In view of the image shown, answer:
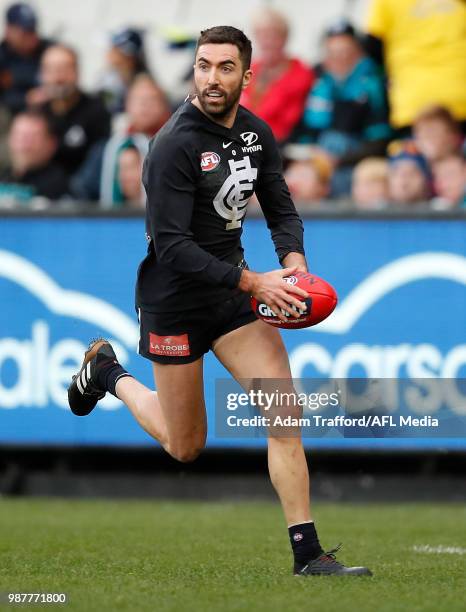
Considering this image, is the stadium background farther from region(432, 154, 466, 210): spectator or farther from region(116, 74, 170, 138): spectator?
region(116, 74, 170, 138): spectator

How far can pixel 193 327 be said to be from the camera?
248 inches

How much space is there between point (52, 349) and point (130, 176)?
1666mm

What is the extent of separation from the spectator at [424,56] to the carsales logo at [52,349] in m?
3.23

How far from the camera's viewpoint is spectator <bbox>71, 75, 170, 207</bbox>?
438 inches

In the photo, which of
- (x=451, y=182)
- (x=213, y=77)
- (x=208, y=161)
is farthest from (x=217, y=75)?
(x=451, y=182)

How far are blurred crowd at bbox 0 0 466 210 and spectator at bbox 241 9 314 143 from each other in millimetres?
10

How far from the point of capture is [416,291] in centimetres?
977

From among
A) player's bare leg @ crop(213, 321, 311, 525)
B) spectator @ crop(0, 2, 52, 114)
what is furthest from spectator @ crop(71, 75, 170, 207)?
player's bare leg @ crop(213, 321, 311, 525)

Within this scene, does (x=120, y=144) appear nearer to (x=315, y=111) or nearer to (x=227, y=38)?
(x=315, y=111)

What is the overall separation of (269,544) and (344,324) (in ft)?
8.55

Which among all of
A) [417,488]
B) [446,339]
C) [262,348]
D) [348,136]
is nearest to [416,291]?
[446,339]

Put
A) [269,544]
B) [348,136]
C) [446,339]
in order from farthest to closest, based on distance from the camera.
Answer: [348,136] < [446,339] < [269,544]

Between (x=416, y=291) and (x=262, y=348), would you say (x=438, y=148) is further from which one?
(x=262, y=348)

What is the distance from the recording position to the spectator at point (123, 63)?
1276cm
